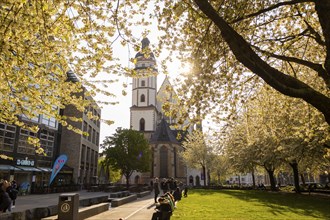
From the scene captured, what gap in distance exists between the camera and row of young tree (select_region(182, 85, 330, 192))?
1266 centimetres

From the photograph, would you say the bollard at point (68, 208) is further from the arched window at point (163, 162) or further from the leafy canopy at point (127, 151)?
the arched window at point (163, 162)

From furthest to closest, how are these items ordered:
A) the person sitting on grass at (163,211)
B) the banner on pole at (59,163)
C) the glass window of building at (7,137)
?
the glass window of building at (7,137), the banner on pole at (59,163), the person sitting on grass at (163,211)

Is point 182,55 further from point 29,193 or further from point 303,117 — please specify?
point 29,193

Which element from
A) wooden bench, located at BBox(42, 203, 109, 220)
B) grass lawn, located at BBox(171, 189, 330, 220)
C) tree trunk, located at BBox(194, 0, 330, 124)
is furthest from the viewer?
grass lawn, located at BBox(171, 189, 330, 220)

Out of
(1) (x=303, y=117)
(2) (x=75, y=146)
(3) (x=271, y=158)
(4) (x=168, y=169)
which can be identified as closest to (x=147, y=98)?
(4) (x=168, y=169)

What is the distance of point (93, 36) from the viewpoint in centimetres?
792

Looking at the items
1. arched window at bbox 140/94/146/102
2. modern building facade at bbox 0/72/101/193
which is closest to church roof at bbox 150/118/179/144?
arched window at bbox 140/94/146/102

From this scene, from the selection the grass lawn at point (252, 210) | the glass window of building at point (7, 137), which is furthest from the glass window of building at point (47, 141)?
the grass lawn at point (252, 210)

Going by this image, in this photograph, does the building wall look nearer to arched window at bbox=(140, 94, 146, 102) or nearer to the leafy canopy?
arched window at bbox=(140, 94, 146, 102)

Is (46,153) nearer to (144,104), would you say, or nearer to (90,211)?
(90,211)

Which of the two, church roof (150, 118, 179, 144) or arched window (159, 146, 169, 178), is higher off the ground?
church roof (150, 118, 179, 144)

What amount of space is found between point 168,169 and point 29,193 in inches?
1516

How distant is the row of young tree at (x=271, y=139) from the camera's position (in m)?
12.7

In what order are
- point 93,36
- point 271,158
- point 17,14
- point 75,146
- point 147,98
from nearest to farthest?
point 17,14 → point 93,36 → point 271,158 → point 75,146 → point 147,98
